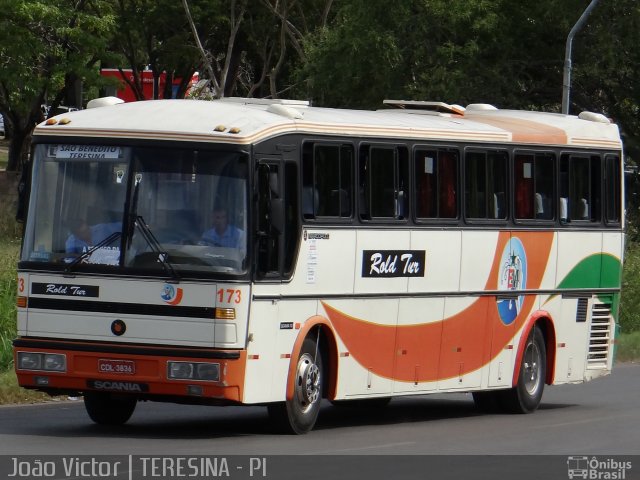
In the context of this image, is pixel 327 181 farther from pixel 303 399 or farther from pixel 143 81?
pixel 143 81

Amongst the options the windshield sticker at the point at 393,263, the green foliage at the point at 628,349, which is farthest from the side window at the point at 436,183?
the green foliage at the point at 628,349

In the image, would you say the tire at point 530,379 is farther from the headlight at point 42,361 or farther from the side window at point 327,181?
the headlight at point 42,361

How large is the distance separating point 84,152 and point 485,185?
16.6 feet

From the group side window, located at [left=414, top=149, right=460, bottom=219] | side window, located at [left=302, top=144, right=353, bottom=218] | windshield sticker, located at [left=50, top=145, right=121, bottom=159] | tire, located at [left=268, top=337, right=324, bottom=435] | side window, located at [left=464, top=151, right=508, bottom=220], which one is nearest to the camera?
windshield sticker, located at [left=50, top=145, right=121, bottom=159]

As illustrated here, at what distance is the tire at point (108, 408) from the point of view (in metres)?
15.0

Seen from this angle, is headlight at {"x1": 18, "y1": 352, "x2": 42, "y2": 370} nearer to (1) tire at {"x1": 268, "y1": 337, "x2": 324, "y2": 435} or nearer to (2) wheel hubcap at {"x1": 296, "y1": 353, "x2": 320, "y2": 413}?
(1) tire at {"x1": 268, "y1": 337, "x2": 324, "y2": 435}

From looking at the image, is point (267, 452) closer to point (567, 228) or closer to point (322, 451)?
point (322, 451)

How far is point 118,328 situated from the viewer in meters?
13.8

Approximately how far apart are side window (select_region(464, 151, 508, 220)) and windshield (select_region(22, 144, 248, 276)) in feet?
13.1

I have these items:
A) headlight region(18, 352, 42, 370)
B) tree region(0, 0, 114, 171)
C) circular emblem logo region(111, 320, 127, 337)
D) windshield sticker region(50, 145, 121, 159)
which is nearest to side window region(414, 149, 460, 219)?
windshield sticker region(50, 145, 121, 159)

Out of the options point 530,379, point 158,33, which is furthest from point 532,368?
point 158,33

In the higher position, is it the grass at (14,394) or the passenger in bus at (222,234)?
the passenger in bus at (222,234)

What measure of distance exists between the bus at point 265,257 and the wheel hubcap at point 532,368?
2.14 feet

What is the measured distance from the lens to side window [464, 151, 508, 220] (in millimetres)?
17250
